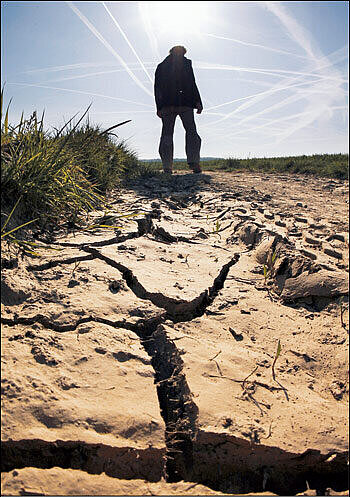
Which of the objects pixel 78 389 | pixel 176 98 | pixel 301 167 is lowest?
pixel 78 389

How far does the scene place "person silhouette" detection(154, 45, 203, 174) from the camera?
5902 mm

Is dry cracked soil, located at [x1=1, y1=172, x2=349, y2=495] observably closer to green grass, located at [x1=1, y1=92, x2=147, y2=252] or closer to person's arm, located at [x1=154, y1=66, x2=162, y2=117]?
green grass, located at [x1=1, y1=92, x2=147, y2=252]

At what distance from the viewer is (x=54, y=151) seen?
7.52ft

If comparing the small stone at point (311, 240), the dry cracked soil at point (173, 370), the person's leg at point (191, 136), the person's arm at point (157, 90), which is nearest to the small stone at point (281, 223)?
the small stone at point (311, 240)

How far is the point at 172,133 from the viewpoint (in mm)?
6191

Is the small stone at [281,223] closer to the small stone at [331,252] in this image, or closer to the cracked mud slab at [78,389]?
the small stone at [331,252]

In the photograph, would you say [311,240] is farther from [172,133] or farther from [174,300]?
[172,133]

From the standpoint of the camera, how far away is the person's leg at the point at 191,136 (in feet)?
19.8

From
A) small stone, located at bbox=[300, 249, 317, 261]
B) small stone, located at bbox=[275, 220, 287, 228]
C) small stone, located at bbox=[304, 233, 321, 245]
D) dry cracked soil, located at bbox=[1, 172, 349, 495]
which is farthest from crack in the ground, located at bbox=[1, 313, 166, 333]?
small stone, located at bbox=[275, 220, 287, 228]

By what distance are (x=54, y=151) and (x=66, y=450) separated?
185 centimetres

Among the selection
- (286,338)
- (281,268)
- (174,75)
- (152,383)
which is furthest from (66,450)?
(174,75)

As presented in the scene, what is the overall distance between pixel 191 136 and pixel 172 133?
1.16ft

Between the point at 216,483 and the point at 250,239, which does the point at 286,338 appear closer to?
the point at 216,483

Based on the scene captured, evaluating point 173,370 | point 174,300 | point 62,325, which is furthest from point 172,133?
point 173,370
